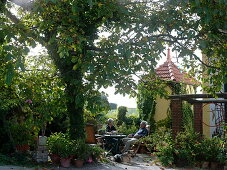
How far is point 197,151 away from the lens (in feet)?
34.1

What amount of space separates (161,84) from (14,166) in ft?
15.2

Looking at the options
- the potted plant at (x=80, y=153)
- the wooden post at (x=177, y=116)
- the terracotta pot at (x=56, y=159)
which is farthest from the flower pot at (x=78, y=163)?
the wooden post at (x=177, y=116)

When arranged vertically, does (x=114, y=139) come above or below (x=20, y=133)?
below

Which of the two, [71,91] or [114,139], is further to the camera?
[114,139]

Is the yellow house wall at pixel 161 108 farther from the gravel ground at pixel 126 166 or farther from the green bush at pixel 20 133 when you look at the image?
the green bush at pixel 20 133

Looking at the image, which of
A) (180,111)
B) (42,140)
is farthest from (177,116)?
(42,140)

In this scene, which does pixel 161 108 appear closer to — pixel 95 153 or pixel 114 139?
pixel 114 139

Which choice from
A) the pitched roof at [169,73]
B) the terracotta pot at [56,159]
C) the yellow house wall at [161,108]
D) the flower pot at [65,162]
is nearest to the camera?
the flower pot at [65,162]

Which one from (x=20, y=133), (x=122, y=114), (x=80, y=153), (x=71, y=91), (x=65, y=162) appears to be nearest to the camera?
(x=65, y=162)

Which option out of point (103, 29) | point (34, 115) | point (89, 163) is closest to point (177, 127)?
point (89, 163)

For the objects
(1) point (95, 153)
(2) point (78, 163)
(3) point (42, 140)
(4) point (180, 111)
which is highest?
(4) point (180, 111)

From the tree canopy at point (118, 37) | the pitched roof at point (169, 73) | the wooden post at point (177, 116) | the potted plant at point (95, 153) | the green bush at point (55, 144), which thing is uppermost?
the pitched roof at point (169, 73)

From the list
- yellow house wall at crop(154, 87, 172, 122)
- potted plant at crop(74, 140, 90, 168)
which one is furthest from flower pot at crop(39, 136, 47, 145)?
yellow house wall at crop(154, 87, 172, 122)

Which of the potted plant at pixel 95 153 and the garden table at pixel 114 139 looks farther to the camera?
the garden table at pixel 114 139
